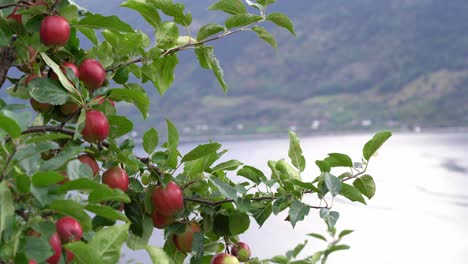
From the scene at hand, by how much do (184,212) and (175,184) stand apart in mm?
67

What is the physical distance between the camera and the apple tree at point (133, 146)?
92 cm

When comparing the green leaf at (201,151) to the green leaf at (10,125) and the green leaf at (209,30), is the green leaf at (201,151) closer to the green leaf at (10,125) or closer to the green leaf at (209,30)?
the green leaf at (209,30)

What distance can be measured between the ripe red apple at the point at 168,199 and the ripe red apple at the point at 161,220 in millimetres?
39

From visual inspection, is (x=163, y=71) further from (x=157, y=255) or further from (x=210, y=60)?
(x=157, y=255)

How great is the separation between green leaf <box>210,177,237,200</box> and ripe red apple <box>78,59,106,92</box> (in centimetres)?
24

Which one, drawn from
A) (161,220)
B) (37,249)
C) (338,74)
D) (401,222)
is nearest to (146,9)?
(161,220)

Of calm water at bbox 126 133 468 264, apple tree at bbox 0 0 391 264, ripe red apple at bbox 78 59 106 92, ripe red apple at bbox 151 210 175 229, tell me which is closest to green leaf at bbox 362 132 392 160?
apple tree at bbox 0 0 391 264

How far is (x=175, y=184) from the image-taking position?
1058 mm

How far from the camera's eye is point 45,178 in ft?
2.14

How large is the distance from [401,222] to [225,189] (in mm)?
26659

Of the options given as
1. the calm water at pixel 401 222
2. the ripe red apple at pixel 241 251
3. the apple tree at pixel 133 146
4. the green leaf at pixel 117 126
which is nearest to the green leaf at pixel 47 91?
the apple tree at pixel 133 146

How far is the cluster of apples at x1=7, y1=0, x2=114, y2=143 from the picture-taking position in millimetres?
930

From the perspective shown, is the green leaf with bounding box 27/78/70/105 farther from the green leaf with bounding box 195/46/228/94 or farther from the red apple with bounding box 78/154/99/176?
the green leaf with bounding box 195/46/228/94

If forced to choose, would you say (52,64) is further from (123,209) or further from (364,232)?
(364,232)
